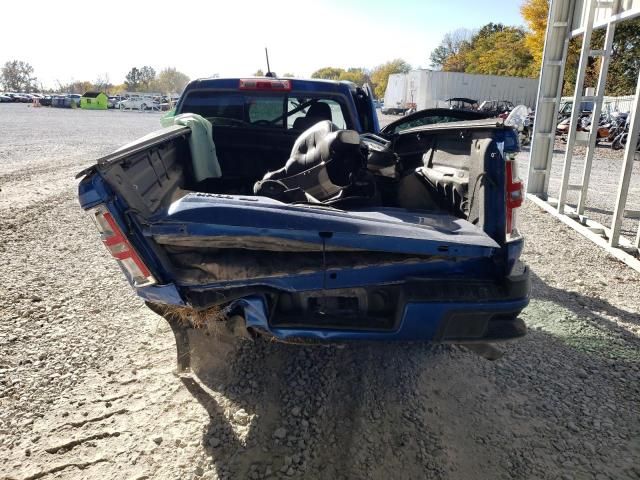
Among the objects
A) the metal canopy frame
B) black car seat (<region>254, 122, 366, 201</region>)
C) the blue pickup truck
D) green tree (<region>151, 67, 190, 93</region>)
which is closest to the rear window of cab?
black car seat (<region>254, 122, 366, 201</region>)

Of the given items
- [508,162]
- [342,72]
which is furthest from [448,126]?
[342,72]

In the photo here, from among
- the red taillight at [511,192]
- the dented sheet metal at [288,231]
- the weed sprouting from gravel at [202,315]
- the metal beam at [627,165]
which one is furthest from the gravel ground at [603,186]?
the weed sprouting from gravel at [202,315]

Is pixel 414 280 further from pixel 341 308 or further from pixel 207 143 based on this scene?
pixel 207 143

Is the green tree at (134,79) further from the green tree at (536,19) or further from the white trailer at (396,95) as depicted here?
the green tree at (536,19)

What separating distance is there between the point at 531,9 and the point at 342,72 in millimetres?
58577

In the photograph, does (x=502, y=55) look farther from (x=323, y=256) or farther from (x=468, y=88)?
(x=323, y=256)

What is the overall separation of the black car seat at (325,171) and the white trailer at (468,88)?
112 feet

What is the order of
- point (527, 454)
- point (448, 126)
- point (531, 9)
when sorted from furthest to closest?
point (531, 9) < point (448, 126) < point (527, 454)

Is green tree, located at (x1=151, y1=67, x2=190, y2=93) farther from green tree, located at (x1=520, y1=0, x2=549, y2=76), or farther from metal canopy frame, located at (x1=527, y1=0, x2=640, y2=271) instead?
metal canopy frame, located at (x1=527, y1=0, x2=640, y2=271)

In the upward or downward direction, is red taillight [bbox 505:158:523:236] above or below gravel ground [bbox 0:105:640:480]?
above

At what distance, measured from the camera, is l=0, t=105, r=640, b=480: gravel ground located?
7.90ft

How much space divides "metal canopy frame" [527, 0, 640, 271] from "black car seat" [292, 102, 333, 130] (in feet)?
11.7

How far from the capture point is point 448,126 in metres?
3.31

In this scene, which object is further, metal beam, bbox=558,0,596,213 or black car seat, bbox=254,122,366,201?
metal beam, bbox=558,0,596,213
